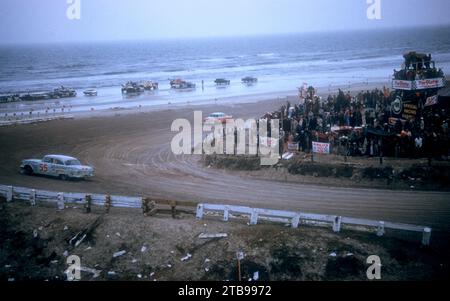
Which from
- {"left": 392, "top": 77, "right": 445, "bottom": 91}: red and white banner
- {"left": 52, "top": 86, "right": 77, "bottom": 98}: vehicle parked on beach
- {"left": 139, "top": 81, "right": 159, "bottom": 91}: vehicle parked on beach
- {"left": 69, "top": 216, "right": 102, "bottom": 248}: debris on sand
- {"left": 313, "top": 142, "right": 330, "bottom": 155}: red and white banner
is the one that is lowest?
{"left": 69, "top": 216, "right": 102, "bottom": 248}: debris on sand

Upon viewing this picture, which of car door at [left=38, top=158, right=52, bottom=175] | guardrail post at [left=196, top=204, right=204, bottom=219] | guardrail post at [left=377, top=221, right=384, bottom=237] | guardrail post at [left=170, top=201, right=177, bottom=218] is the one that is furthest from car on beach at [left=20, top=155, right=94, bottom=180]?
guardrail post at [left=377, top=221, right=384, bottom=237]

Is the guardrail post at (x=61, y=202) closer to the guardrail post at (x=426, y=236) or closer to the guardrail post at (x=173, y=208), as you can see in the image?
the guardrail post at (x=173, y=208)

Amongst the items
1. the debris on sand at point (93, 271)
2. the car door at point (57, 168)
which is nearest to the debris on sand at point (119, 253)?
the debris on sand at point (93, 271)

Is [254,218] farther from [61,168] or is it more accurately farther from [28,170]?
[28,170]

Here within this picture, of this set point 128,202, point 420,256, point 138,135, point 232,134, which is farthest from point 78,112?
point 420,256

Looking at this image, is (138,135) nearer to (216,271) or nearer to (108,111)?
(108,111)

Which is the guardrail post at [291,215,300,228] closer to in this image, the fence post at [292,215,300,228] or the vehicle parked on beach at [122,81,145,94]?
the fence post at [292,215,300,228]
